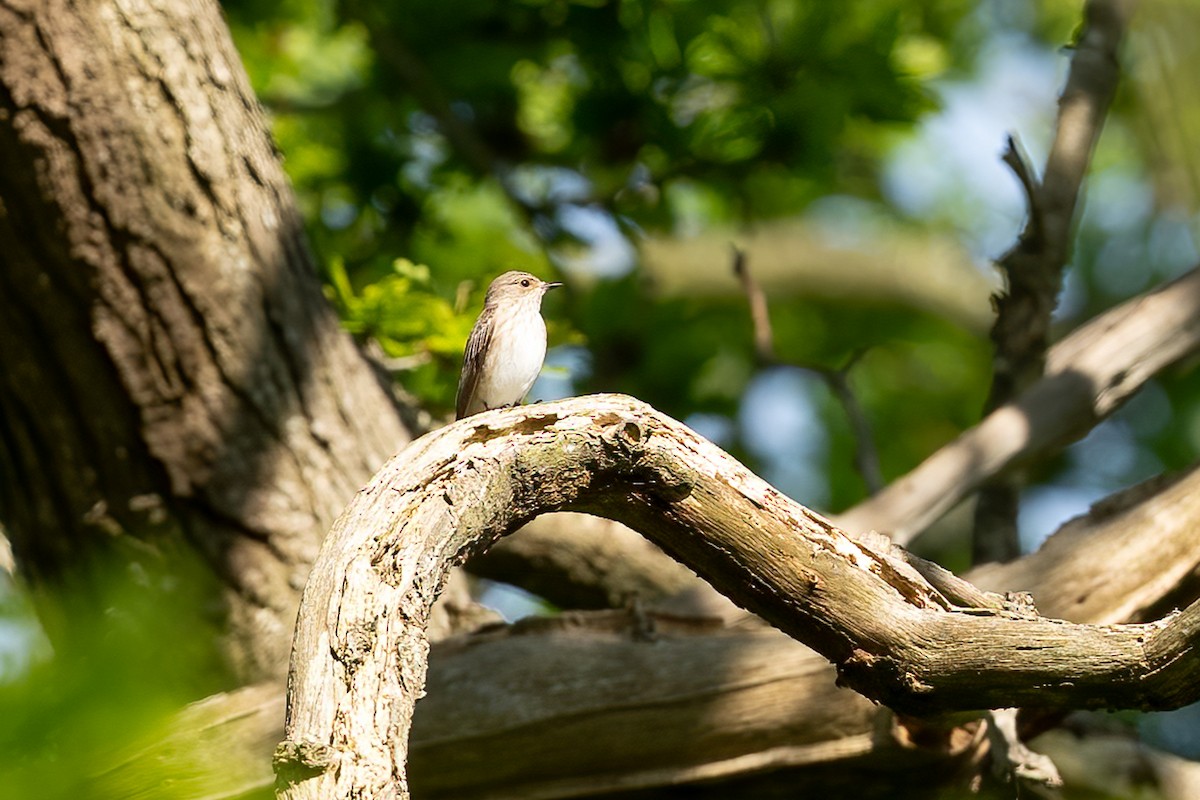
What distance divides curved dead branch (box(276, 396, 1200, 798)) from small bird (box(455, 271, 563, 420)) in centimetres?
189

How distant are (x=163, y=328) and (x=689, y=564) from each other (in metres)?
2.30

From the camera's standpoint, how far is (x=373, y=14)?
20.4 feet

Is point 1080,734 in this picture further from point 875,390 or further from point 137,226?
point 875,390

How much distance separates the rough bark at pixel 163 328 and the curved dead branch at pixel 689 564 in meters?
2.02

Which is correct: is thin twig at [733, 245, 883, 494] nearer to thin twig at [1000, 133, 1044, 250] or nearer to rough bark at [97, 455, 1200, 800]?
thin twig at [1000, 133, 1044, 250]

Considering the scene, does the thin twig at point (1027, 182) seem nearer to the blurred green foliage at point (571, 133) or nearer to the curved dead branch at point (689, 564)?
the blurred green foliage at point (571, 133)

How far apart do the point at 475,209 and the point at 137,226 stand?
17.7ft

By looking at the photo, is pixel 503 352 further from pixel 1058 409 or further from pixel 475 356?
pixel 1058 409

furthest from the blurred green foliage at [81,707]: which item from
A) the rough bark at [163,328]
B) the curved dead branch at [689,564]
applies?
the rough bark at [163,328]

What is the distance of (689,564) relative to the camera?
2.68 metres

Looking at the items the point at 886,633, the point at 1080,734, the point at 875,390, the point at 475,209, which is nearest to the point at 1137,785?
the point at 1080,734

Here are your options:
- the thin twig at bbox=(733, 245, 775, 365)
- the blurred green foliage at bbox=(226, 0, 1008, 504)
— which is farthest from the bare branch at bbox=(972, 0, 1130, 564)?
the thin twig at bbox=(733, 245, 775, 365)

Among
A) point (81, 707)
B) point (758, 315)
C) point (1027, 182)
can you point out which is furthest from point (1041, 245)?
point (81, 707)

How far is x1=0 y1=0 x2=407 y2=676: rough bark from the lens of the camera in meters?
3.94
